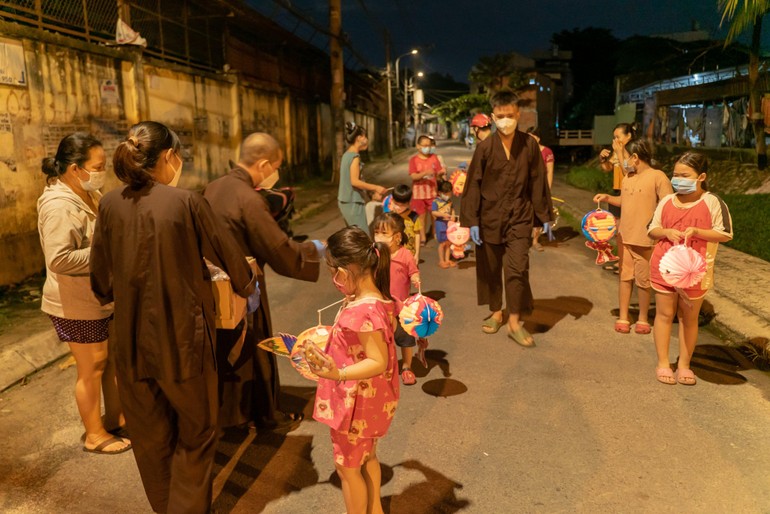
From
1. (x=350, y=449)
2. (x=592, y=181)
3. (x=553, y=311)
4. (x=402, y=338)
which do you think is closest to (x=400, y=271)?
(x=402, y=338)

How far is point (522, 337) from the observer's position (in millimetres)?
5848

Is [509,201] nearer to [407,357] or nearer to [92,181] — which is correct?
[407,357]

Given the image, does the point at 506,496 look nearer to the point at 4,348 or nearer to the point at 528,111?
the point at 4,348

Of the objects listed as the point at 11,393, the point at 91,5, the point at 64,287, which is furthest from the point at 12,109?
the point at 64,287

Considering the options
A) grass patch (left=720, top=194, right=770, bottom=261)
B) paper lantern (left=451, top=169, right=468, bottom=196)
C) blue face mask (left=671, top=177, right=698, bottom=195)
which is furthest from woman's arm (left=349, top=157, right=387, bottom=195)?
grass patch (left=720, top=194, right=770, bottom=261)

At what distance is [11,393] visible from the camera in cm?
497

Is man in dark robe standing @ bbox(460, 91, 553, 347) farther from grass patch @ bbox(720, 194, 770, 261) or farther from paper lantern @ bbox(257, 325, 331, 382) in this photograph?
grass patch @ bbox(720, 194, 770, 261)

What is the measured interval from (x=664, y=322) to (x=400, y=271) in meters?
2.07

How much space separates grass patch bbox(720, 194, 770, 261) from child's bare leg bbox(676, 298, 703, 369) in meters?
4.90

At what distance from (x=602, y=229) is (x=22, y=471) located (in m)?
5.81

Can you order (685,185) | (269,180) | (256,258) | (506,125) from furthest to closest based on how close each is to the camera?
(506,125) → (685,185) → (269,180) → (256,258)

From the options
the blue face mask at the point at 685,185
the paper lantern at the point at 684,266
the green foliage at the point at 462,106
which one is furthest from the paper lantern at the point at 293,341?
the green foliage at the point at 462,106

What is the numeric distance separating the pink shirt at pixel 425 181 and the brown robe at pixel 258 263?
211 inches

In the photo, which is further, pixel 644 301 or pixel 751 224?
pixel 751 224
